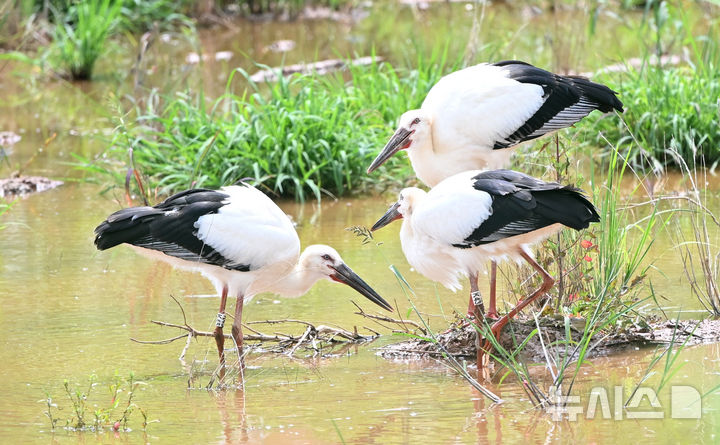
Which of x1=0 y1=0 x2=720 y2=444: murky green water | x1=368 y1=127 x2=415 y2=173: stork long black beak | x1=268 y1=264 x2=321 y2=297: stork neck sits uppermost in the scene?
x1=368 y1=127 x2=415 y2=173: stork long black beak

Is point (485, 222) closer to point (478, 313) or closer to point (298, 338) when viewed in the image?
point (478, 313)

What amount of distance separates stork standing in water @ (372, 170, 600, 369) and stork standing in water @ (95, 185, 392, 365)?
0.42 m

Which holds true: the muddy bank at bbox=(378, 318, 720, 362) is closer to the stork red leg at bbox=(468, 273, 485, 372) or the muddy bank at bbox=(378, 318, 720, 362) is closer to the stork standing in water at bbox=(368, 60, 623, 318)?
the stork red leg at bbox=(468, 273, 485, 372)

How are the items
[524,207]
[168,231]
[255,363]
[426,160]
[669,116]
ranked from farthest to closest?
[669,116], [426,160], [255,363], [168,231], [524,207]

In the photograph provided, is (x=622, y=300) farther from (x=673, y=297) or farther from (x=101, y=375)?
(x=101, y=375)

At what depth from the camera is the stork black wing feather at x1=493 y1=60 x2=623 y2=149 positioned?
20.6 ft

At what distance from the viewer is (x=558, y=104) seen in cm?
632

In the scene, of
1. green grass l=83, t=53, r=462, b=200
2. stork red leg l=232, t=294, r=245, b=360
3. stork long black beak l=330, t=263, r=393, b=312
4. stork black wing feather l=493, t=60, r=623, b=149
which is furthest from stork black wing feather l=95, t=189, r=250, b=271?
green grass l=83, t=53, r=462, b=200

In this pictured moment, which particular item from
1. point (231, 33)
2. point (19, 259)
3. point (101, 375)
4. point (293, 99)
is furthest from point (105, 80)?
point (101, 375)

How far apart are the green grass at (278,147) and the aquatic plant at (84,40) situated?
3.70 m

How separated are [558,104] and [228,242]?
211cm

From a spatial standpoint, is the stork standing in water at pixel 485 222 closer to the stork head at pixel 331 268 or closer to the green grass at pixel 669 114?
the stork head at pixel 331 268

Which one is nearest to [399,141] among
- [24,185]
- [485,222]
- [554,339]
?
[485,222]

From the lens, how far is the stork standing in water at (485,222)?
4.95 m
